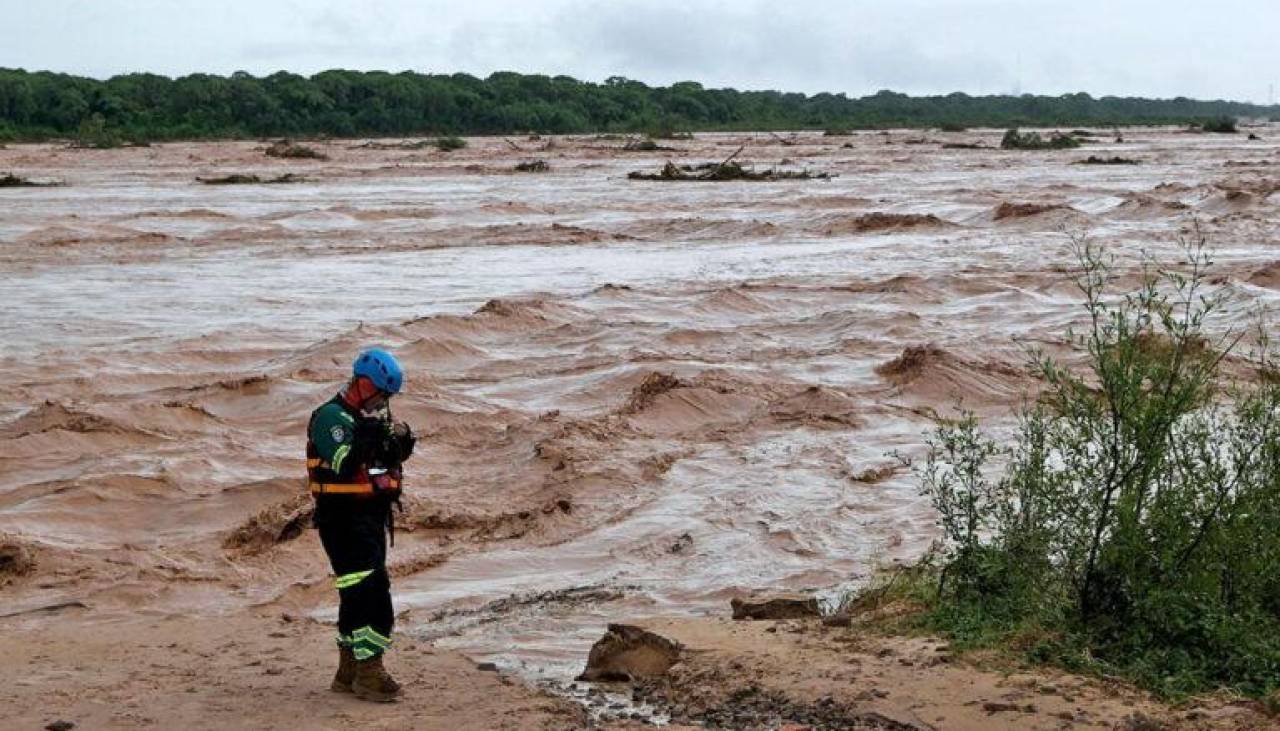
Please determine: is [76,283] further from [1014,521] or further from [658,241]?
[1014,521]

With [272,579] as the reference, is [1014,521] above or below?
above

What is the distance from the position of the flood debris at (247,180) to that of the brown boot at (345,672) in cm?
3507

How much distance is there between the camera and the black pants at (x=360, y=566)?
7320mm

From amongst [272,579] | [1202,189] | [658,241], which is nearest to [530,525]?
[272,579]

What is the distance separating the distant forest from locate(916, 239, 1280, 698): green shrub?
53.8 meters

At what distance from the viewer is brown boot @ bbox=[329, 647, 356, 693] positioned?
24.5ft

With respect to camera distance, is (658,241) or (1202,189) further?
(1202,189)

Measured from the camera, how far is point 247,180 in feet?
137

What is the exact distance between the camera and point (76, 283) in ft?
73.2

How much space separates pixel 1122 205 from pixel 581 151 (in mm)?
28815

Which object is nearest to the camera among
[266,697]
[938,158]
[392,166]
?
[266,697]

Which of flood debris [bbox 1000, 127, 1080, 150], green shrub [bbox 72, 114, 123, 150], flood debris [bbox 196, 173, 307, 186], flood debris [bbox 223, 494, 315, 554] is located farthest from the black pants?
flood debris [bbox 1000, 127, 1080, 150]

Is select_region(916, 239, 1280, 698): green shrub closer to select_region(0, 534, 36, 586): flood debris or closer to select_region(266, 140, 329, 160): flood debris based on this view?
select_region(0, 534, 36, 586): flood debris

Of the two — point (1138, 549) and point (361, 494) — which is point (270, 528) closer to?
point (361, 494)
